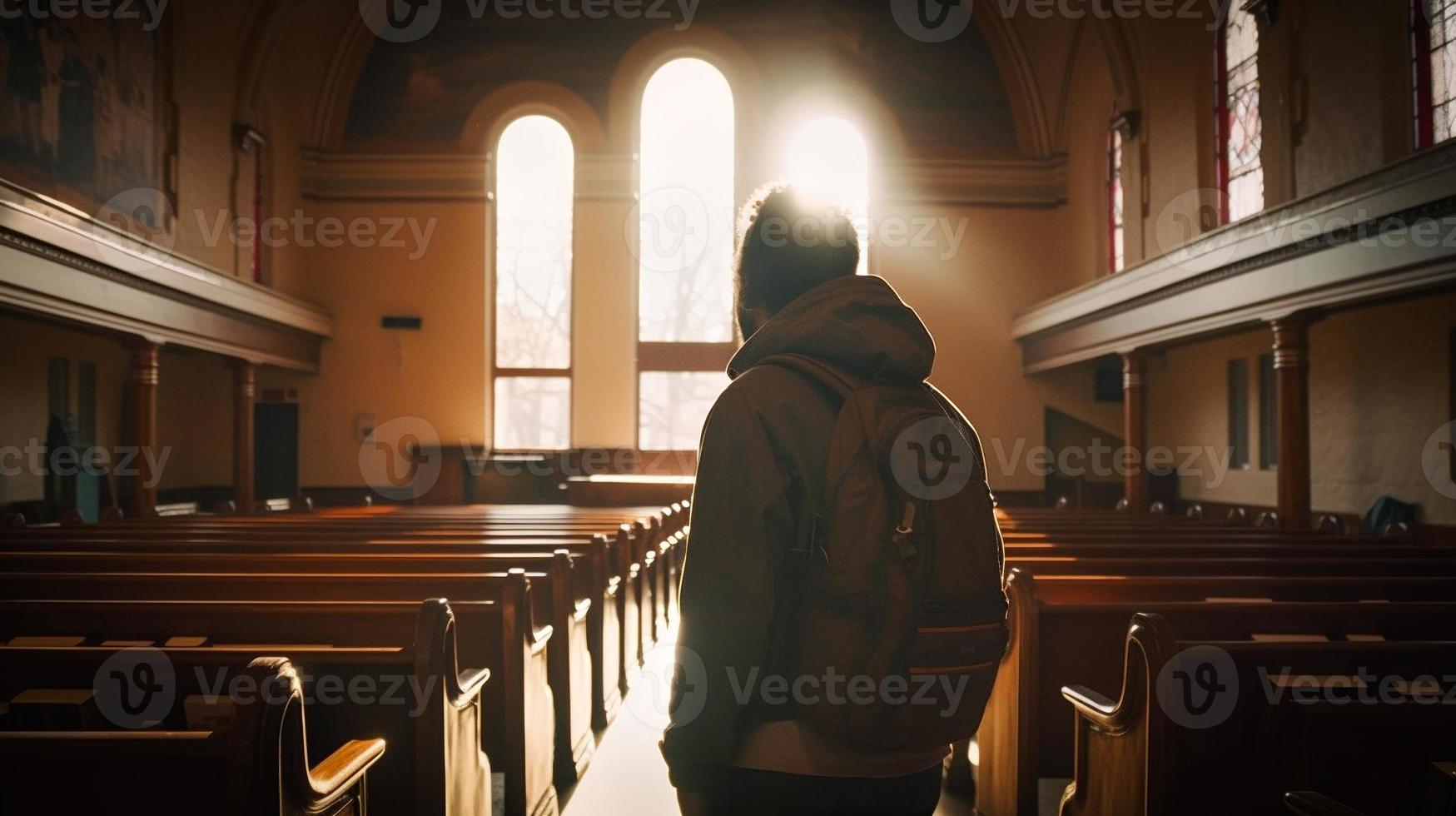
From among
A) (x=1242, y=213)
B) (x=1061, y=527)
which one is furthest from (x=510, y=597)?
(x=1242, y=213)

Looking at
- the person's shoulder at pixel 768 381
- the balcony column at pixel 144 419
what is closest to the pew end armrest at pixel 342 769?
the person's shoulder at pixel 768 381

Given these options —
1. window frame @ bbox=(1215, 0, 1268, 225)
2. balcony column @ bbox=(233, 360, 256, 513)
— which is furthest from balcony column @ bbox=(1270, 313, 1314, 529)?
balcony column @ bbox=(233, 360, 256, 513)

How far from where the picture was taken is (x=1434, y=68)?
7797mm

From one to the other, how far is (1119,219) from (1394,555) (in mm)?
9340

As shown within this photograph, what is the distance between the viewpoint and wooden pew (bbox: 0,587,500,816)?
2.59 meters

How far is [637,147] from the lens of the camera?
14.9 m

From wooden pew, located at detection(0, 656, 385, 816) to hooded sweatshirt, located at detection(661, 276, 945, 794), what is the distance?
2.50 ft

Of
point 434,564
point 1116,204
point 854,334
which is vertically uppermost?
point 1116,204

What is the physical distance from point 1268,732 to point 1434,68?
734 cm

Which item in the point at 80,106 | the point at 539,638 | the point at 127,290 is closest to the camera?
the point at 539,638

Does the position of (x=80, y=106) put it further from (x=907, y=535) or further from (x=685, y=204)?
(x=907, y=535)

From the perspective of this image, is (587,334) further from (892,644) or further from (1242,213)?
(892,644)

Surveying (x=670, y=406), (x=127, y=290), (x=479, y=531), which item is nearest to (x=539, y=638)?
(x=479, y=531)

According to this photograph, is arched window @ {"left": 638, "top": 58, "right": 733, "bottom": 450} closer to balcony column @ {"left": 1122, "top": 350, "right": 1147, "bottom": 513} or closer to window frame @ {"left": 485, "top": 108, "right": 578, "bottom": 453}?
window frame @ {"left": 485, "top": 108, "right": 578, "bottom": 453}
